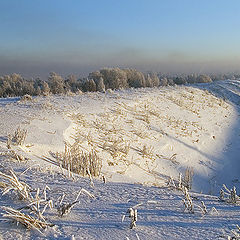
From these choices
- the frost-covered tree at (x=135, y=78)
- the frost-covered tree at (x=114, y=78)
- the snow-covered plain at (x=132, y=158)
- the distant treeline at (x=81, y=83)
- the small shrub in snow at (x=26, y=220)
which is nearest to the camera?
the small shrub in snow at (x=26, y=220)

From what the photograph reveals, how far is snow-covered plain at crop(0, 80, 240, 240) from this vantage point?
1753 millimetres

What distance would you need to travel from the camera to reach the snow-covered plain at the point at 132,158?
175 cm

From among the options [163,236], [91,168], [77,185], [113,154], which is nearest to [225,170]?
[113,154]

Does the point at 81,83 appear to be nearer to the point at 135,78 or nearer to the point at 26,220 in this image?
the point at 135,78

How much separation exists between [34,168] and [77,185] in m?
0.76

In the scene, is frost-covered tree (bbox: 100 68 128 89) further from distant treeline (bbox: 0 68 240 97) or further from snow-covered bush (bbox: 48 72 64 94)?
snow-covered bush (bbox: 48 72 64 94)

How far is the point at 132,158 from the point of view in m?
5.73

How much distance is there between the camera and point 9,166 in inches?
124

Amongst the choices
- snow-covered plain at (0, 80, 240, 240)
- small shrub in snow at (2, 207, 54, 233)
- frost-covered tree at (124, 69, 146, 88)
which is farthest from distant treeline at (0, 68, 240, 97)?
small shrub in snow at (2, 207, 54, 233)

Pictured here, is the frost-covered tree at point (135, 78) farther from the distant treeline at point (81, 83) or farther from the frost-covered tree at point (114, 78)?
the frost-covered tree at point (114, 78)

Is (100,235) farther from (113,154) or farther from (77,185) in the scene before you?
(113,154)

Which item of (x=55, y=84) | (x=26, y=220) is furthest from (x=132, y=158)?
(x=55, y=84)

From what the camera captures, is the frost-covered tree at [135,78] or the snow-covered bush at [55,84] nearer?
the snow-covered bush at [55,84]

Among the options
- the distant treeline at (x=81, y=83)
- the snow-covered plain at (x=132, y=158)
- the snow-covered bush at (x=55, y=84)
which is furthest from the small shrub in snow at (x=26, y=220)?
the snow-covered bush at (x=55, y=84)
